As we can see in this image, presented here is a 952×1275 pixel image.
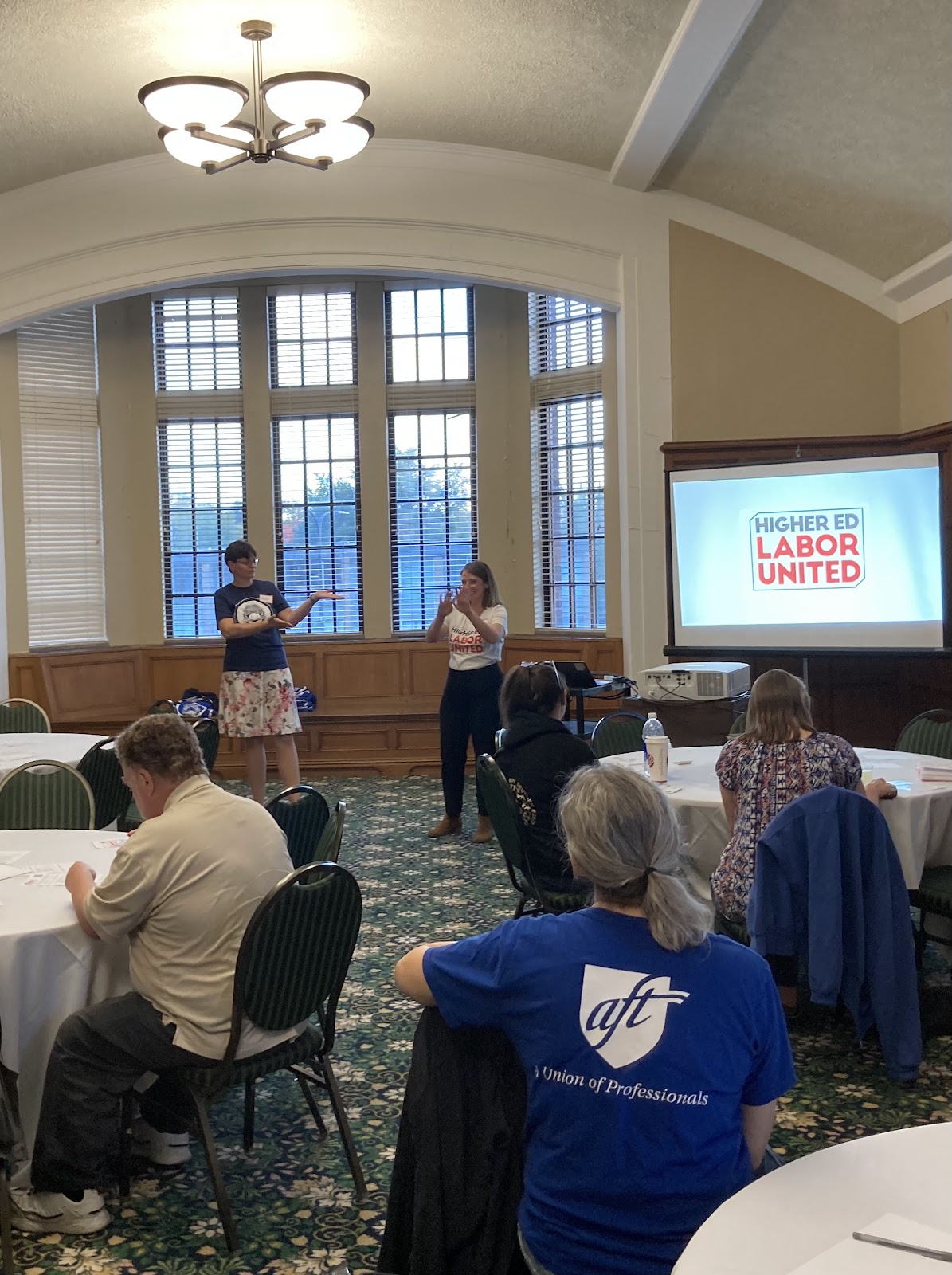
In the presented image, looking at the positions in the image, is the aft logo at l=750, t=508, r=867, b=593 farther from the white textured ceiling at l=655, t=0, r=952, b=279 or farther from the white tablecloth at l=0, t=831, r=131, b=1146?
the white tablecloth at l=0, t=831, r=131, b=1146

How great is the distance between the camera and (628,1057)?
159cm

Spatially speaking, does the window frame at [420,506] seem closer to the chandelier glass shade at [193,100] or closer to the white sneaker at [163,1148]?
the chandelier glass shade at [193,100]

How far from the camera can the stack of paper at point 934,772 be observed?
417 cm

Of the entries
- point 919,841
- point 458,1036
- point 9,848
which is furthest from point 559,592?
point 458,1036

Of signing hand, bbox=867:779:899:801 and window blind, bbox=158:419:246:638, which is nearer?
signing hand, bbox=867:779:899:801

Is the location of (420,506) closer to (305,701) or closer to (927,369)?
(305,701)

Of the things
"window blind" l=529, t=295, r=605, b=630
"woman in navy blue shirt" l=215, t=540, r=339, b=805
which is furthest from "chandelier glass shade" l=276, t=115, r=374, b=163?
"window blind" l=529, t=295, r=605, b=630

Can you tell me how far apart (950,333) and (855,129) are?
1.43 meters

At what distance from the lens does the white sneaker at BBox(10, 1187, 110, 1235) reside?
267cm

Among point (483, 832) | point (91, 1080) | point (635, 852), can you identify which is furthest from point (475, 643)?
point (635, 852)

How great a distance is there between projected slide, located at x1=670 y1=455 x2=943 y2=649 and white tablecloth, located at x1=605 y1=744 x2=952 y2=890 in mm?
2186

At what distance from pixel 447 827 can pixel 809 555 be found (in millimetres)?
2722

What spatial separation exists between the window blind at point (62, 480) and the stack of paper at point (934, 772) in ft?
22.4

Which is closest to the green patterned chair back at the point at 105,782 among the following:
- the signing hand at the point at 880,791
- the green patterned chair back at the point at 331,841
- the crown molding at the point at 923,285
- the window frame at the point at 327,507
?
the green patterned chair back at the point at 331,841
